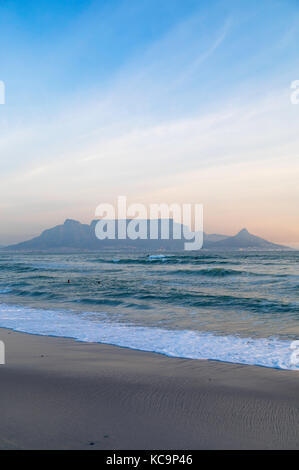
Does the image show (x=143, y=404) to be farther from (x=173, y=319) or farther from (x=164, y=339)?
(x=173, y=319)

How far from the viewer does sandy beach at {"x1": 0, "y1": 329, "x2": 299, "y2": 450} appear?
3520 millimetres

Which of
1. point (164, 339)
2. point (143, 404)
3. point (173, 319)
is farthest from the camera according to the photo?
point (173, 319)

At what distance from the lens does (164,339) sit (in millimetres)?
8469

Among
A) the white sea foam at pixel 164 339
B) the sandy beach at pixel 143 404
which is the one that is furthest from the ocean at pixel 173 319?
the sandy beach at pixel 143 404

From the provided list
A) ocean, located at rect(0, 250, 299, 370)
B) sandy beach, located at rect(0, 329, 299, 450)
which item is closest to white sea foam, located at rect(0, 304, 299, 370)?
ocean, located at rect(0, 250, 299, 370)

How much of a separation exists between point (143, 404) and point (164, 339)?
4056mm

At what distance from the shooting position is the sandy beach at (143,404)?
3.52 m

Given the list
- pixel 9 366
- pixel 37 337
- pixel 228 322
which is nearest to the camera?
pixel 9 366

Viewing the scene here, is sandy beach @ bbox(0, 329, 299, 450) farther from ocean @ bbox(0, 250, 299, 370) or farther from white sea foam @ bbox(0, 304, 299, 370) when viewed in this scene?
ocean @ bbox(0, 250, 299, 370)

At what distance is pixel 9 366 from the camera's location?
6.08m

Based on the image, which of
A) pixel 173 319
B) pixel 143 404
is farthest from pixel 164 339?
pixel 143 404
